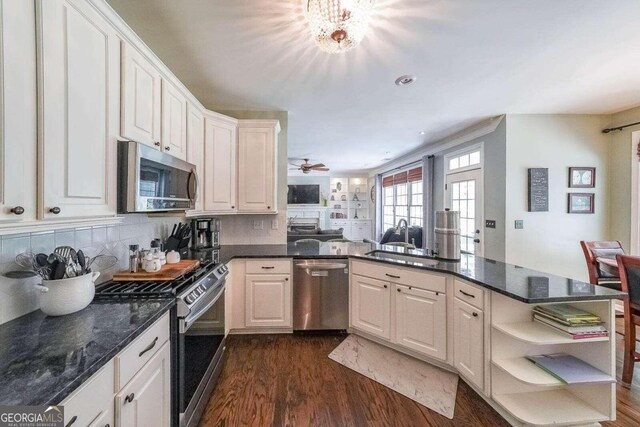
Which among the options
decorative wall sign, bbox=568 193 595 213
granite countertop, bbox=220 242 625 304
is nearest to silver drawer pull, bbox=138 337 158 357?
granite countertop, bbox=220 242 625 304

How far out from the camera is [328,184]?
8969 mm

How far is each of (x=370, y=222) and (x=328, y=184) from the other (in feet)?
6.40

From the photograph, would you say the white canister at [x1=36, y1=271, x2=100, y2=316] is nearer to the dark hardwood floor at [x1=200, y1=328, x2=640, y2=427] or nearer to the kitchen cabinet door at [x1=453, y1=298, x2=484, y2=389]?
the dark hardwood floor at [x1=200, y1=328, x2=640, y2=427]

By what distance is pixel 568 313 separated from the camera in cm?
156

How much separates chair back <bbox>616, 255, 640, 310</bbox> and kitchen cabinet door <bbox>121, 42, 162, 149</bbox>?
11.3 ft

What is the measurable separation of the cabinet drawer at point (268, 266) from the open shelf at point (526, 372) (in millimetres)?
1848

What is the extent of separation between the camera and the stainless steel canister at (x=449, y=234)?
2.33 meters

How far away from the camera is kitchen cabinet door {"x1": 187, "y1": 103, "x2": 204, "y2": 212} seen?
7.65 ft

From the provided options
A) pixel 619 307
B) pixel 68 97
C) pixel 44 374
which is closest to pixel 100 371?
pixel 44 374

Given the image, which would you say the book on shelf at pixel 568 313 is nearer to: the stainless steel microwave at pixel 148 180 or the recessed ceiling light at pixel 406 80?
the recessed ceiling light at pixel 406 80

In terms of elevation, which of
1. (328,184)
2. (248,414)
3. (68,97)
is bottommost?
(248,414)

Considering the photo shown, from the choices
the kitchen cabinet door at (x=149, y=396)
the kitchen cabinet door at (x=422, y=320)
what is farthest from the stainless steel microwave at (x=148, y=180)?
the kitchen cabinet door at (x=422, y=320)

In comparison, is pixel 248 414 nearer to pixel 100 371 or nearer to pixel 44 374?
pixel 100 371

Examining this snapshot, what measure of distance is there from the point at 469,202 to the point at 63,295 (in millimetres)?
4678
